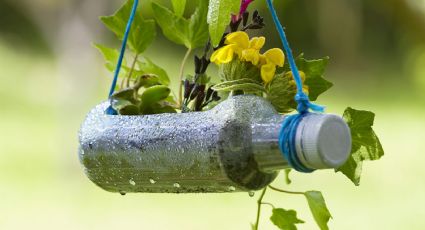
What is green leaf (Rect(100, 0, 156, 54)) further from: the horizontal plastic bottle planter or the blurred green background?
the blurred green background

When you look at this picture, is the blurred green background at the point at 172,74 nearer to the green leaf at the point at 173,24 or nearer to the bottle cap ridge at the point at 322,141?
the green leaf at the point at 173,24

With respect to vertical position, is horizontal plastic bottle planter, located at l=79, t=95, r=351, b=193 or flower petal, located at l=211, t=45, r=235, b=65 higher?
flower petal, located at l=211, t=45, r=235, b=65

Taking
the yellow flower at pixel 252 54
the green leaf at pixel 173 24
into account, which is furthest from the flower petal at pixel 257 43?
the green leaf at pixel 173 24

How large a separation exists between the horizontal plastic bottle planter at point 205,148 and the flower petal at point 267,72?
0.03m

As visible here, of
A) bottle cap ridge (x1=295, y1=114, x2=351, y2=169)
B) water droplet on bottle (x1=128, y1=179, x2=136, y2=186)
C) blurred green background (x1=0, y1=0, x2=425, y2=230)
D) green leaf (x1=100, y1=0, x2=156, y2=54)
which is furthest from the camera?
blurred green background (x1=0, y1=0, x2=425, y2=230)

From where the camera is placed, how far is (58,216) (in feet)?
10.2

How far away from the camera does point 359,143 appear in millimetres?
575

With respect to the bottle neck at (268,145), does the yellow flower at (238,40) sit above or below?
above

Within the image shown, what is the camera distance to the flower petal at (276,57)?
531mm

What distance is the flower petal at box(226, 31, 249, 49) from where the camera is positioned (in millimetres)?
530

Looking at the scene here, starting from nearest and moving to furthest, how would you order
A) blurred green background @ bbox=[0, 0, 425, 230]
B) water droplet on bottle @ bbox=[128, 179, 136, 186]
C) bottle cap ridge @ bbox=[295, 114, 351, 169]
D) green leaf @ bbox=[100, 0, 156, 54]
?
bottle cap ridge @ bbox=[295, 114, 351, 169] < water droplet on bottle @ bbox=[128, 179, 136, 186] < green leaf @ bbox=[100, 0, 156, 54] < blurred green background @ bbox=[0, 0, 425, 230]

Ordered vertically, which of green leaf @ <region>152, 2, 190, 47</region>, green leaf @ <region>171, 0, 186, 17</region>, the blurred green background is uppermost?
green leaf @ <region>171, 0, 186, 17</region>

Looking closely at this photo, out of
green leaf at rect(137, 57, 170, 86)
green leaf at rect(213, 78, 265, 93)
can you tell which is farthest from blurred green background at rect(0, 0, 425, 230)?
green leaf at rect(213, 78, 265, 93)

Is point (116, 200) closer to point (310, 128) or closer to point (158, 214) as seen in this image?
point (158, 214)
